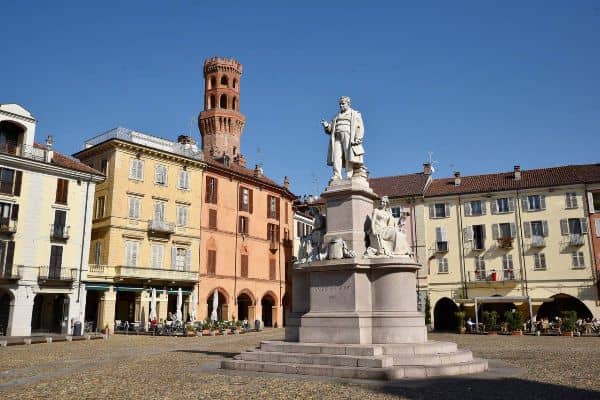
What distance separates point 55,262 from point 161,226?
8548 millimetres

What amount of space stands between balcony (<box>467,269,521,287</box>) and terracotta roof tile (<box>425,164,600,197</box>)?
7.10m

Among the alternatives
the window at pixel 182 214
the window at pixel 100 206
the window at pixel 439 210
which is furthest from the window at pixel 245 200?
the window at pixel 439 210

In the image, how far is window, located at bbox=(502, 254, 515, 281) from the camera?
44781mm

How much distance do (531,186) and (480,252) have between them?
7.04 metres

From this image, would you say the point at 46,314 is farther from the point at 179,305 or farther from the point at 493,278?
the point at 493,278

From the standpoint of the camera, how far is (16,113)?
3575 centimetres

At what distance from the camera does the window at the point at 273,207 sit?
2074 inches

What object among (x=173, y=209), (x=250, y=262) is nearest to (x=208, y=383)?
(x=173, y=209)

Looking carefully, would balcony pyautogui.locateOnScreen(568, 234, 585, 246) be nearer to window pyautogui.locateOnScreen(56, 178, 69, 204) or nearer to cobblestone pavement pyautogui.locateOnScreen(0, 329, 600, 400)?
cobblestone pavement pyautogui.locateOnScreen(0, 329, 600, 400)

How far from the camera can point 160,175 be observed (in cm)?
4312

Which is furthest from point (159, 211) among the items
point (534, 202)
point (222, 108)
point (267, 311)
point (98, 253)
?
point (222, 108)

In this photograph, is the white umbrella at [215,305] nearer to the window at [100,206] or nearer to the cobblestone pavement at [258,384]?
the window at [100,206]

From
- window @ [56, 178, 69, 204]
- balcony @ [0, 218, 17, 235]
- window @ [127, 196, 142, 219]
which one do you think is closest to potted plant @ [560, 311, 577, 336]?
window @ [127, 196, 142, 219]

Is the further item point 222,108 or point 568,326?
point 222,108
